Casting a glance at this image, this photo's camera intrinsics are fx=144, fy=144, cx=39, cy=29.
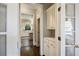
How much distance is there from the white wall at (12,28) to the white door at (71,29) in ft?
5.37

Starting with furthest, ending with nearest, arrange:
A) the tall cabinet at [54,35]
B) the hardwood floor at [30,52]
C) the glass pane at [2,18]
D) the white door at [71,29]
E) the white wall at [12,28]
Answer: the hardwood floor at [30,52] < the tall cabinet at [54,35] < the white door at [71,29] < the glass pane at [2,18] < the white wall at [12,28]

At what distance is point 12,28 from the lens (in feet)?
6.44

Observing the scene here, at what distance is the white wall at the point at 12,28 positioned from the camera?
1959mm

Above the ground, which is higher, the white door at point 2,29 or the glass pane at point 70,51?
the white door at point 2,29

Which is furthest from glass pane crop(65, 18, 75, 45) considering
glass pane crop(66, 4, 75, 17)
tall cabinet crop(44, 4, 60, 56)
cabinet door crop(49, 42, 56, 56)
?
cabinet door crop(49, 42, 56, 56)

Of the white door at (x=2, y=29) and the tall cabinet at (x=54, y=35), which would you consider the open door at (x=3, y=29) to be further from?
the tall cabinet at (x=54, y=35)

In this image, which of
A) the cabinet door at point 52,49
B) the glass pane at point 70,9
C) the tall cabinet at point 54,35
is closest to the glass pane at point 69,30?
the glass pane at point 70,9

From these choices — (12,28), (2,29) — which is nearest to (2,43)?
(2,29)

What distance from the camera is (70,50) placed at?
3500mm

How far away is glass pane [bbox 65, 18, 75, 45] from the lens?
342 centimetres

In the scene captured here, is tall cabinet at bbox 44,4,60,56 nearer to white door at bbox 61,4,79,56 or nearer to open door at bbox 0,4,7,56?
white door at bbox 61,4,79,56

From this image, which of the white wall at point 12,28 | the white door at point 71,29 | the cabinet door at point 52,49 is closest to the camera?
the white wall at point 12,28

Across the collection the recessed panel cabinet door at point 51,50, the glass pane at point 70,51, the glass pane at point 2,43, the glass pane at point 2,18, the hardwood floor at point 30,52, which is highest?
the glass pane at point 2,18

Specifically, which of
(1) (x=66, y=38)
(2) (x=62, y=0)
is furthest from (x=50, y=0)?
(1) (x=66, y=38)
